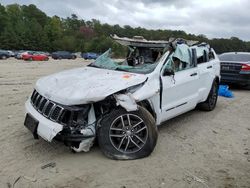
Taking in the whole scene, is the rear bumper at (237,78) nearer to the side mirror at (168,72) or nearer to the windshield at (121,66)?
the windshield at (121,66)

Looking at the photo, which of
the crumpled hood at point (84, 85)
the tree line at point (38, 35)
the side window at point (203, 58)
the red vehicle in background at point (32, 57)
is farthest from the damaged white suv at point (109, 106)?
the tree line at point (38, 35)

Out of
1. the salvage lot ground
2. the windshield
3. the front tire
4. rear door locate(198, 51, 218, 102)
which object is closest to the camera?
the salvage lot ground

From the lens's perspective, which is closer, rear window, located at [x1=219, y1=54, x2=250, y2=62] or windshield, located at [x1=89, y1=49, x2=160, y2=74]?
windshield, located at [x1=89, y1=49, x2=160, y2=74]

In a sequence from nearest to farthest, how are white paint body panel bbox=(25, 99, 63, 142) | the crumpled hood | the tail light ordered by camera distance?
white paint body panel bbox=(25, 99, 63, 142), the crumpled hood, the tail light

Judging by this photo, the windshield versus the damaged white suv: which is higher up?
the windshield

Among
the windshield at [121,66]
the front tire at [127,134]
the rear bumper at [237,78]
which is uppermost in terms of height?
the windshield at [121,66]

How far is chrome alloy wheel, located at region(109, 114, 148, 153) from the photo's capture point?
186 inches

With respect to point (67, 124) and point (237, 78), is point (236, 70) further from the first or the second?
point (67, 124)

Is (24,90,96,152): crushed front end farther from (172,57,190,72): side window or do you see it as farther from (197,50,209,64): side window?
(197,50,209,64): side window

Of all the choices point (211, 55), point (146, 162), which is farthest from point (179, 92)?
point (211, 55)

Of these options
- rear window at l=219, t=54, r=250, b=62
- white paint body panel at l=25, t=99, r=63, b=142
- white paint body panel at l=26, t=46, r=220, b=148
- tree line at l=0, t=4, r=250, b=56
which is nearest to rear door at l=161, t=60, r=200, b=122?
white paint body panel at l=26, t=46, r=220, b=148

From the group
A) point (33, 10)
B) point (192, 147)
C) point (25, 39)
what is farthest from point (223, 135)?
point (33, 10)

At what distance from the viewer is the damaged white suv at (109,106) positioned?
4523 millimetres

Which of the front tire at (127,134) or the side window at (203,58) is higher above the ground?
the side window at (203,58)
